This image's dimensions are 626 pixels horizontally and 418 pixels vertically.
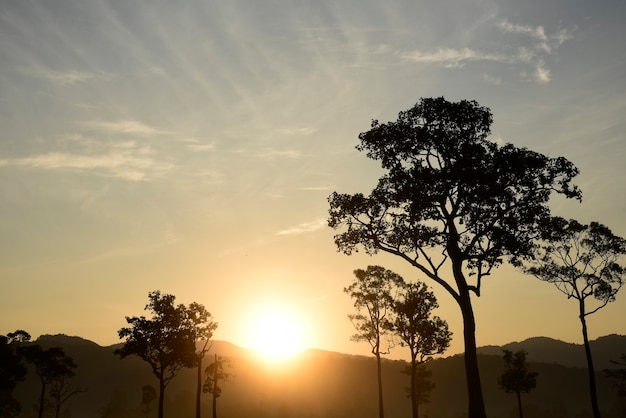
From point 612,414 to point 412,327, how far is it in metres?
85.7

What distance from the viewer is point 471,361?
106ft

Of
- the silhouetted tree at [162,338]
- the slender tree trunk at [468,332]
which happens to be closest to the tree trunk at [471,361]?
the slender tree trunk at [468,332]

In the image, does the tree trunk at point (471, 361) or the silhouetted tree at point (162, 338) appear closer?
the tree trunk at point (471, 361)

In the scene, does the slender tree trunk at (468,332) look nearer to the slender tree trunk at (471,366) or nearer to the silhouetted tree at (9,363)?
the slender tree trunk at (471,366)

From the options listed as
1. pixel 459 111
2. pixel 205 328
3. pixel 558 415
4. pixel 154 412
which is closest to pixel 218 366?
pixel 205 328

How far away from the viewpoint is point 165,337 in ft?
231

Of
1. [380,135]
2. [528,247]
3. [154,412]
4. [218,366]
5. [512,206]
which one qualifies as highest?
[380,135]

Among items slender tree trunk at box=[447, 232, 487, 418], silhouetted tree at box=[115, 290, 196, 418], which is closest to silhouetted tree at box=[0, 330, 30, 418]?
silhouetted tree at box=[115, 290, 196, 418]

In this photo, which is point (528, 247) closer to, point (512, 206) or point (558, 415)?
point (512, 206)

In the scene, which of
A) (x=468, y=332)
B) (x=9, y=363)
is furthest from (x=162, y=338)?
(x=468, y=332)

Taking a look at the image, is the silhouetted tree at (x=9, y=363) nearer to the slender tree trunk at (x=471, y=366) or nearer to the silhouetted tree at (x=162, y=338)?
the silhouetted tree at (x=162, y=338)

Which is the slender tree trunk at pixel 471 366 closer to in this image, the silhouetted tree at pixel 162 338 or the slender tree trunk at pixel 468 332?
the slender tree trunk at pixel 468 332

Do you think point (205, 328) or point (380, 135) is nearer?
point (380, 135)

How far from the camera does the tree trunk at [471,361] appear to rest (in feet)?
102
